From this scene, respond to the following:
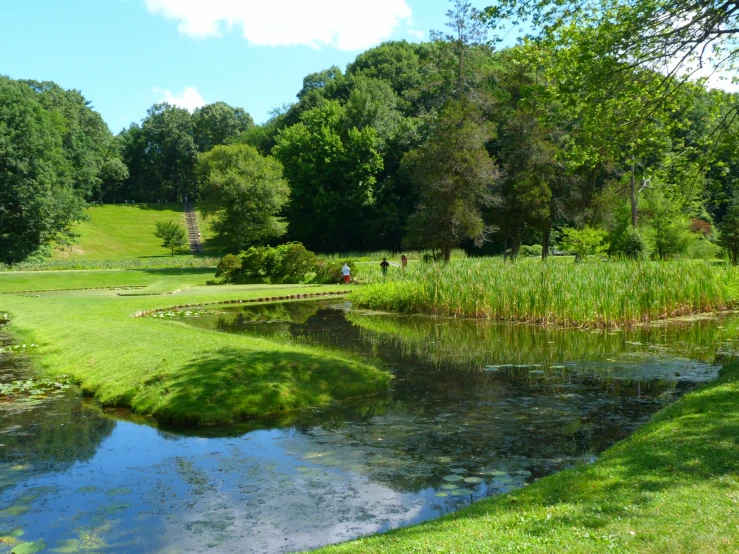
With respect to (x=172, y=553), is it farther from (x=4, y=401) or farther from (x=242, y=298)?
(x=242, y=298)

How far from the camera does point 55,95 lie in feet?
302

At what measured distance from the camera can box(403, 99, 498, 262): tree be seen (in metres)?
43.2

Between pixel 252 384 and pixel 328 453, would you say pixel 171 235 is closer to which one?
pixel 252 384

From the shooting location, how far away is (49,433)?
10.6 meters

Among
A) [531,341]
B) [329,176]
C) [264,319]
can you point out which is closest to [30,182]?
[329,176]

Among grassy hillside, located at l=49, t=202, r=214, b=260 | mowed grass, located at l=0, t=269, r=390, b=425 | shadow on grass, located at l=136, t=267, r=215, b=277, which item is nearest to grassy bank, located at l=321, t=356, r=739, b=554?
mowed grass, located at l=0, t=269, r=390, b=425

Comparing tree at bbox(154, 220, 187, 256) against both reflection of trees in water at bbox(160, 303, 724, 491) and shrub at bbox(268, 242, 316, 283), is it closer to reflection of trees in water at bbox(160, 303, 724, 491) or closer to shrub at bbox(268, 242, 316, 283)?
shrub at bbox(268, 242, 316, 283)

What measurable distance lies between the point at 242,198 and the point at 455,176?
21.1 m

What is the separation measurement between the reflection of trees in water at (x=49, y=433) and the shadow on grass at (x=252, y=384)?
113cm

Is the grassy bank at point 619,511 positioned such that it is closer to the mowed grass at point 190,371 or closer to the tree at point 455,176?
the mowed grass at point 190,371

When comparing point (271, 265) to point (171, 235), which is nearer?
point (271, 265)

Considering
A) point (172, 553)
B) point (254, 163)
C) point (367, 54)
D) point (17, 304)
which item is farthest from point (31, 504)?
point (367, 54)

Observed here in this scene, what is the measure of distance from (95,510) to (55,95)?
97.5 m

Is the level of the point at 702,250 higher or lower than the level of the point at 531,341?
higher
